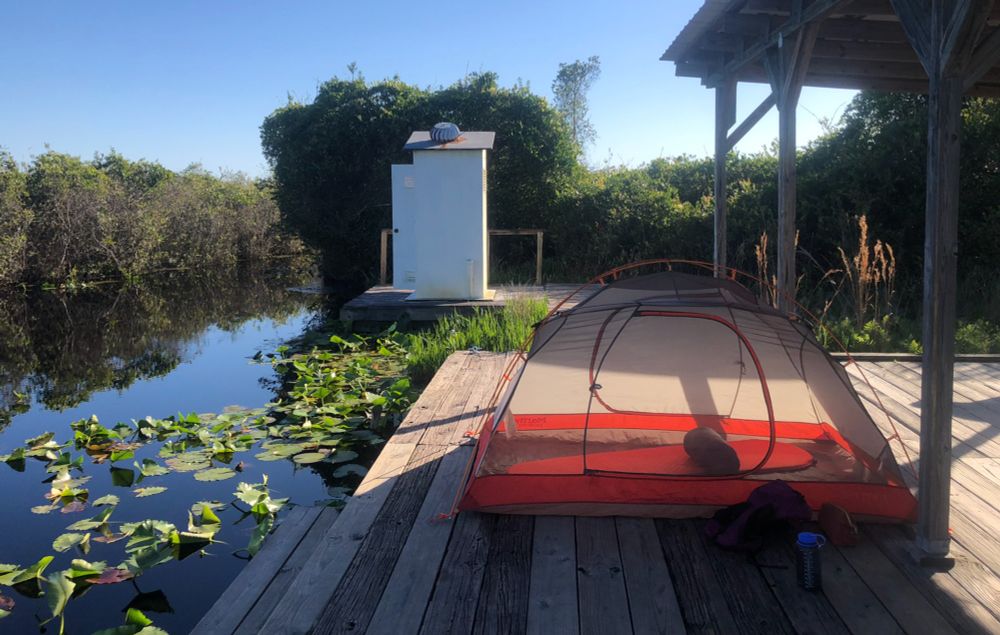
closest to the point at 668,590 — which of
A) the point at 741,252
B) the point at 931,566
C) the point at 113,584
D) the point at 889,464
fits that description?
the point at 931,566

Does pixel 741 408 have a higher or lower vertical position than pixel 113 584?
higher

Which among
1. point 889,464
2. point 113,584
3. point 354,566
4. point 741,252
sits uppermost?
point 741,252

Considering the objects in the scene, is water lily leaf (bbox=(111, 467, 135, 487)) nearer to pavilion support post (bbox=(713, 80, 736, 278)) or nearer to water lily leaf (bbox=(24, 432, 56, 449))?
water lily leaf (bbox=(24, 432, 56, 449))

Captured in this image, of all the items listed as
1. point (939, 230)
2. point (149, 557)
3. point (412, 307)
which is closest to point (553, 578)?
point (939, 230)

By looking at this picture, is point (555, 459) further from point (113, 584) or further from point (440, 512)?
point (113, 584)

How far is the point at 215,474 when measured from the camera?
4.74 metres

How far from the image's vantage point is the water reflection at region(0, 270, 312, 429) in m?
7.73

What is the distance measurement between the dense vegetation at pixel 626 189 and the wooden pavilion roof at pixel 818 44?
2.48 meters

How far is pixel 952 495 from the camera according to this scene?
340 cm

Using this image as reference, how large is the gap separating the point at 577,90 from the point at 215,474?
102ft

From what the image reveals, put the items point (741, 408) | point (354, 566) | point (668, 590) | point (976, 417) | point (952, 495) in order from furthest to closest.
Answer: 1. point (976, 417)
2. point (741, 408)
3. point (952, 495)
4. point (354, 566)
5. point (668, 590)

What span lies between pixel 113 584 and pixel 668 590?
2.47 m

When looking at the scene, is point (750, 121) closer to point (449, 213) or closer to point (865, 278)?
point (865, 278)

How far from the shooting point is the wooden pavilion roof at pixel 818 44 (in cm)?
465
